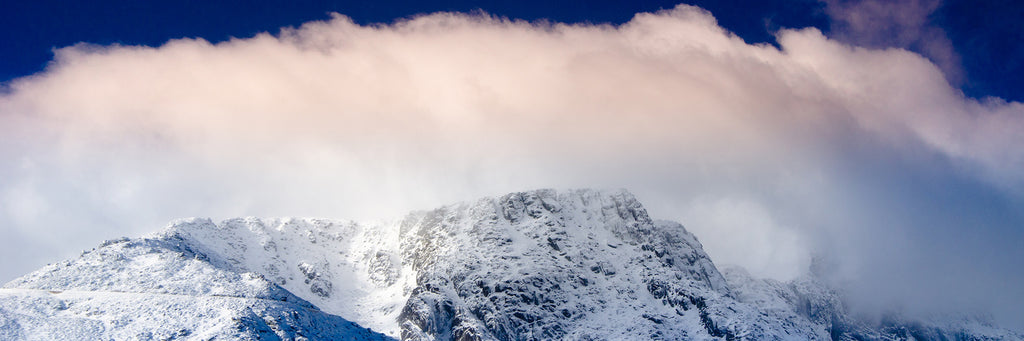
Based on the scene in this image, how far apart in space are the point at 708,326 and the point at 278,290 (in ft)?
367

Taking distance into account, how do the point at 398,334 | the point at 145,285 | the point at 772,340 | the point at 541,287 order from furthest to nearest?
1. the point at 541,287
2. the point at 398,334
3. the point at 772,340
4. the point at 145,285

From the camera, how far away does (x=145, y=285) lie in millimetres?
116562

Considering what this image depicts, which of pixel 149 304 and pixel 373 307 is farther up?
pixel 373 307

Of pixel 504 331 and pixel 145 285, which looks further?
pixel 504 331

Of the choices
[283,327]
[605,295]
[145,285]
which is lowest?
[283,327]

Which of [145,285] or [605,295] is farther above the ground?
[605,295]

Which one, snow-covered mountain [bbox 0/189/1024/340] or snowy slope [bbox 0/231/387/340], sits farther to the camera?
snow-covered mountain [bbox 0/189/1024/340]

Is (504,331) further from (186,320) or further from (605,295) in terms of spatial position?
(186,320)

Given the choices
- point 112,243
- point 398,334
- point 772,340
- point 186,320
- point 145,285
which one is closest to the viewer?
point 186,320

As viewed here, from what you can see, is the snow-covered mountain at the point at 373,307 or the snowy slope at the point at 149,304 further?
the snow-covered mountain at the point at 373,307

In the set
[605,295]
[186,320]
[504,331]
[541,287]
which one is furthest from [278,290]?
[605,295]

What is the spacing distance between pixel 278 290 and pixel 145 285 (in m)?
24.0

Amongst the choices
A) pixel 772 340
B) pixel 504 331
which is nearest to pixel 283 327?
pixel 504 331

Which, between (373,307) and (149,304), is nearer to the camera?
(149,304)
